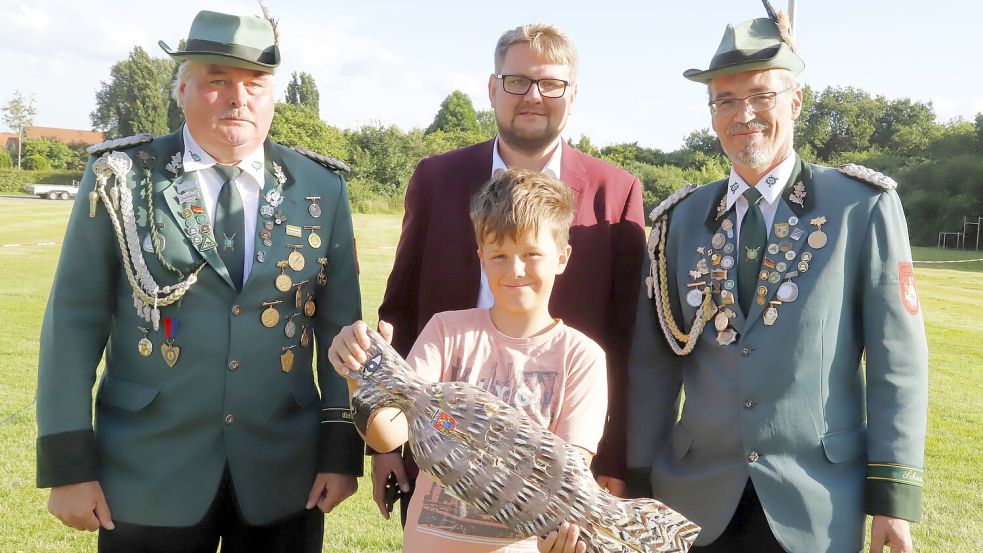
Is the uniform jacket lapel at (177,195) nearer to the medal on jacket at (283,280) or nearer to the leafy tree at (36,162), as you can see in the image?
the medal on jacket at (283,280)

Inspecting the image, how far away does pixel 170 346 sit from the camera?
2.81 m

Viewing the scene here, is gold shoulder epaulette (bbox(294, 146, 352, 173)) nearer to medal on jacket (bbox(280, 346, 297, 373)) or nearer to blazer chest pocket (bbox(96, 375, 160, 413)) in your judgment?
medal on jacket (bbox(280, 346, 297, 373))

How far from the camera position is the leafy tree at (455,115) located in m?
71.6

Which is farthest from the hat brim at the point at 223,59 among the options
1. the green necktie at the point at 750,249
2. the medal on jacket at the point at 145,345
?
the green necktie at the point at 750,249

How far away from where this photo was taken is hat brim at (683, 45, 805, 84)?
2.86m

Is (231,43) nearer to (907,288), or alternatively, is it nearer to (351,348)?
(351,348)

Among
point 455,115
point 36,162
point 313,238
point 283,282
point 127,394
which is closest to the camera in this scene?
point 127,394

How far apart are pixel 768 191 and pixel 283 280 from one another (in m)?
1.74

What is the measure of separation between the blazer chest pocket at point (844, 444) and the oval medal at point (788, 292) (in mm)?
461

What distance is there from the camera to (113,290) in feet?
9.32

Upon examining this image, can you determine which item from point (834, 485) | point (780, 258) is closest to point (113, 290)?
point (780, 258)

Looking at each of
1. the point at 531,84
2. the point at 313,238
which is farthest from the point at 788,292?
the point at 313,238

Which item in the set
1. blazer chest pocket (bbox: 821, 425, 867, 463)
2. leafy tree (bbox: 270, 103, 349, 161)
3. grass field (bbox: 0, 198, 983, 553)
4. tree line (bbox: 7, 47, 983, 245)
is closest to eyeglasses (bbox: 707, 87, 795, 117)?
blazer chest pocket (bbox: 821, 425, 867, 463)

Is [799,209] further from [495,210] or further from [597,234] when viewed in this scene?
[495,210]
